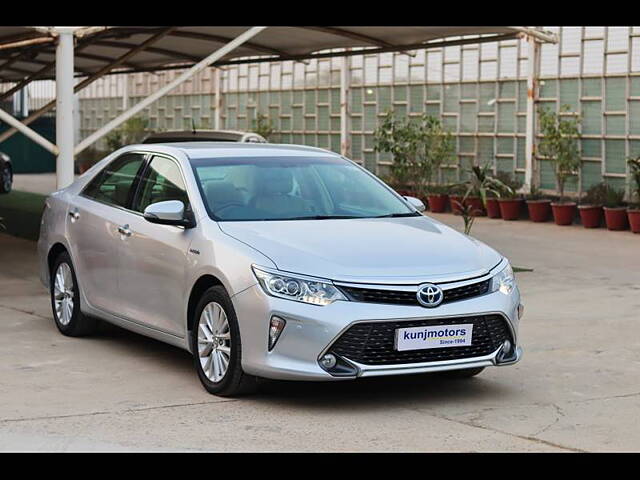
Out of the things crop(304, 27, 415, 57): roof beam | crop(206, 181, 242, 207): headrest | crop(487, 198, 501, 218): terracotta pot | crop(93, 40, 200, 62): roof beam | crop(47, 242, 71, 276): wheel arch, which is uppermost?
crop(304, 27, 415, 57): roof beam

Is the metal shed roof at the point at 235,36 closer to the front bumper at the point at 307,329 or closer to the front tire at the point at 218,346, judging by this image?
the front tire at the point at 218,346

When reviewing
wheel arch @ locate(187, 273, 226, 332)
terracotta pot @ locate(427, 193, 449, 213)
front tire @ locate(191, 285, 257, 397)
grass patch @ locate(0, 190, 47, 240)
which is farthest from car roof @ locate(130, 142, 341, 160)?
terracotta pot @ locate(427, 193, 449, 213)

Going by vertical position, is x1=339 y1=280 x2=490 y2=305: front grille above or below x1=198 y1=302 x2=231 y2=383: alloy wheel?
above

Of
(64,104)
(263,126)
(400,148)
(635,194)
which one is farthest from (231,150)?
(263,126)

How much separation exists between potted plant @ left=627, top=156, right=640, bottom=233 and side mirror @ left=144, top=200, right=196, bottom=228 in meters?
12.3

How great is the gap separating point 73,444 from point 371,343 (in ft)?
5.55

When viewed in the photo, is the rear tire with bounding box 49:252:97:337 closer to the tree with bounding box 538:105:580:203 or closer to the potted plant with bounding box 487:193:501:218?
the tree with bounding box 538:105:580:203

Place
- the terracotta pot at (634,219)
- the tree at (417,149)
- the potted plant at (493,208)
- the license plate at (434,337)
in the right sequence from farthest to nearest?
the tree at (417,149), the potted plant at (493,208), the terracotta pot at (634,219), the license plate at (434,337)

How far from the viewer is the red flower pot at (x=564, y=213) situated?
808 inches

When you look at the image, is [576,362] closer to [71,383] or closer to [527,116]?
[71,383]

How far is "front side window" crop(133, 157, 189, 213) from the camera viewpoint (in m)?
8.22

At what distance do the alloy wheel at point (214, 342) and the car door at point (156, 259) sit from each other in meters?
0.29

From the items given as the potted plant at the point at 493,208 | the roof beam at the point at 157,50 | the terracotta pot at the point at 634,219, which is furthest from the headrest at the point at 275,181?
the potted plant at the point at 493,208
